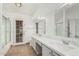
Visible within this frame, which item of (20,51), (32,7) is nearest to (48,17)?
(32,7)

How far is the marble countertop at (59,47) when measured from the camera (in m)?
1.85

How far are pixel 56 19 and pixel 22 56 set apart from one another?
782 millimetres

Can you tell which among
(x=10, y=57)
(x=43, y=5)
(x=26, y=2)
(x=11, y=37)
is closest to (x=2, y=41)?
(x=11, y=37)

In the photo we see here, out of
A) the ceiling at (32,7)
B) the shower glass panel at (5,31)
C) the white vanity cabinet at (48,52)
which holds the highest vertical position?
the ceiling at (32,7)

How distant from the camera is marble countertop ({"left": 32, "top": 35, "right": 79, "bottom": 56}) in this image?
6.06 ft

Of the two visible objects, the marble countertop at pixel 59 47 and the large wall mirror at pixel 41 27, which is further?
the large wall mirror at pixel 41 27

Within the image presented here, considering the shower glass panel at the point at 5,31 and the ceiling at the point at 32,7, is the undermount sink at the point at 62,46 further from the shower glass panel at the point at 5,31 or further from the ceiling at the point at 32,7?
the shower glass panel at the point at 5,31

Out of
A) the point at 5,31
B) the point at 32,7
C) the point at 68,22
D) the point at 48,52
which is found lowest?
the point at 48,52

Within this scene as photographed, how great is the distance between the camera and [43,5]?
197 cm

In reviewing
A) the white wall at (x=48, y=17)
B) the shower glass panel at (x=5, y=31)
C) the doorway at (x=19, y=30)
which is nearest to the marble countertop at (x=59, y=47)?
the white wall at (x=48, y=17)

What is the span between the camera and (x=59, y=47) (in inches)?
74.3

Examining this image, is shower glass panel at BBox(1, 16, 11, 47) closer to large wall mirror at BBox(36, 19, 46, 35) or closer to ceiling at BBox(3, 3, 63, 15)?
ceiling at BBox(3, 3, 63, 15)

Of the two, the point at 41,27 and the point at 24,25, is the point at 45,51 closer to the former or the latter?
the point at 41,27

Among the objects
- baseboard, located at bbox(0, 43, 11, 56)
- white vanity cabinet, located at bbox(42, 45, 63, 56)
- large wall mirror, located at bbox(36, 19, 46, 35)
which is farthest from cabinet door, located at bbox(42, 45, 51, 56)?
baseboard, located at bbox(0, 43, 11, 56)
